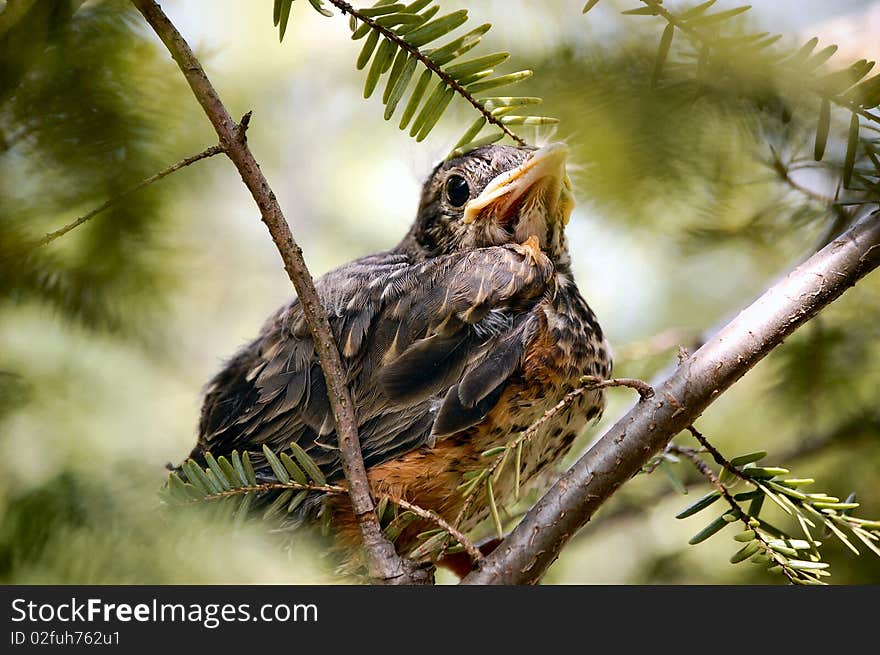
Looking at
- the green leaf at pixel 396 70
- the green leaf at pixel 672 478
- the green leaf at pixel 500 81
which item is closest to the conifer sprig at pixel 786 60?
the green leaf at pixel 500 81

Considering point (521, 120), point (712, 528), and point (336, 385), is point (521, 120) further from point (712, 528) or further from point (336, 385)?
point (712, 528)

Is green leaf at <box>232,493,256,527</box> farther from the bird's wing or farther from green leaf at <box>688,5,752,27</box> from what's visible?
green leaf at <box>688,5,752,27</box>

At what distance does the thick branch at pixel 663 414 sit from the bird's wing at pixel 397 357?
0.32 metres

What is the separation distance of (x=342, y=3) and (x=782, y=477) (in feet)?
2.39

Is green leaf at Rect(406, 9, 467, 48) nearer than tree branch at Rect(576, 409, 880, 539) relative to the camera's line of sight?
Yes

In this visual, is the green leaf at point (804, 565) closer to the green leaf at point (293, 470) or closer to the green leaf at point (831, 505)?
the green leaf at point (831, 505)

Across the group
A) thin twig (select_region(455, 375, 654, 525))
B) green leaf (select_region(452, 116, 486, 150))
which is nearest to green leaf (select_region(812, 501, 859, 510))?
thin twig (select_region(455, 375, 654, 525))

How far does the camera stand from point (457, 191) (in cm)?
158

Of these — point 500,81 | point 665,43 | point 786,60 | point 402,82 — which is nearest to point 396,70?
point 402,82

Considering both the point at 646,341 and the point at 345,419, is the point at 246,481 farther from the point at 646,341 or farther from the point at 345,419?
the point at 646,341

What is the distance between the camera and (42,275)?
1.25 meters

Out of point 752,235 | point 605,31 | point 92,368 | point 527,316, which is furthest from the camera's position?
point 92,368

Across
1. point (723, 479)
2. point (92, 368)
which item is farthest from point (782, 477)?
point (92, 368)

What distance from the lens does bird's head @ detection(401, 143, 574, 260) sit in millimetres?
1400
